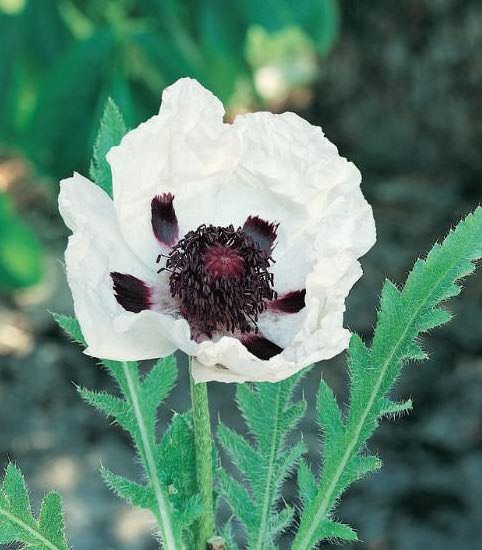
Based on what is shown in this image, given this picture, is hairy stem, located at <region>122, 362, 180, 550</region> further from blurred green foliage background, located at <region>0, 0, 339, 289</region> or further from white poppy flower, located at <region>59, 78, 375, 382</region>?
blurred green foliage background, located at <region>0, 0, 339, 289</region>

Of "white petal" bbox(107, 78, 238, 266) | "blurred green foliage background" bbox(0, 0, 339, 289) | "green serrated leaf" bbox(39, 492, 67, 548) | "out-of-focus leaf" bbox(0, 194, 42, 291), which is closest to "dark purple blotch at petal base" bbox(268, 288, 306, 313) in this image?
"white petal" bbox(107, 78, 238, 266)

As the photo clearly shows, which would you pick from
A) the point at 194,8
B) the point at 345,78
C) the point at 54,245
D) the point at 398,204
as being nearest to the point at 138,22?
the point at 194,8

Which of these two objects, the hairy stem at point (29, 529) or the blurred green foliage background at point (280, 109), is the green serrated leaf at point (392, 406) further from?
the blurred green foliage background at point (280, 109)

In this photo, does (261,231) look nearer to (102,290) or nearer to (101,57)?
(102,290)

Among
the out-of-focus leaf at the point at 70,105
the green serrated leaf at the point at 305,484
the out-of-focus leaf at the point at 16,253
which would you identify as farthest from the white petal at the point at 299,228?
the out-of-focus leaf at the point at 16,253

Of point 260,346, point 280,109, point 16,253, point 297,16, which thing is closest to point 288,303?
point 260,346
